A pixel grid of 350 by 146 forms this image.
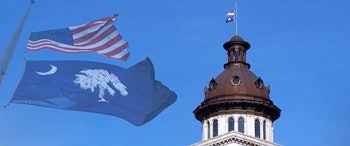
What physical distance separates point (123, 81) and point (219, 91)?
4962 centimetres

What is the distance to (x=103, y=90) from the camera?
35875mm

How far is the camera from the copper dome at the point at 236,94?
276 feet

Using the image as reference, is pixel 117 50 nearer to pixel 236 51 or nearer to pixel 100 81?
pixel 100 81

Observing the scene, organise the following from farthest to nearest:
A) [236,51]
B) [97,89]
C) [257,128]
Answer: [236,51], [257,128], [97,89]

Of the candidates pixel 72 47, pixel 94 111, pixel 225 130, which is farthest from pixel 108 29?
pixel 225 130

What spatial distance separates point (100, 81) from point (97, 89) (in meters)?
0.48

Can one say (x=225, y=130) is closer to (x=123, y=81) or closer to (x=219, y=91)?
(x=219, y=91)

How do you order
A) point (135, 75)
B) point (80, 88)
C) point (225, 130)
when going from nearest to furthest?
point (80, 88)
point (135, 75)
point (225, 130)

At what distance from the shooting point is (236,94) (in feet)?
278

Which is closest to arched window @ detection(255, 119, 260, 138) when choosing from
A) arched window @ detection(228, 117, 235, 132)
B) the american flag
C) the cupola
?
the cupola

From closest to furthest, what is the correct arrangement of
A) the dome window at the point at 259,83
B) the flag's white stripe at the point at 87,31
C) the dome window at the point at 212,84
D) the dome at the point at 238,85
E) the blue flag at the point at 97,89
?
the blue flag at the point at 97,89 → the flag's white stripe at the point at 87,31 → the dome at the point at 238,85 → the dome window at the point at 259,83 → the dome window at the point at 212,84

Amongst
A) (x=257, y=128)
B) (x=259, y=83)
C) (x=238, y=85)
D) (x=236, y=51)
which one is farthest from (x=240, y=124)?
(x=236, y=51)

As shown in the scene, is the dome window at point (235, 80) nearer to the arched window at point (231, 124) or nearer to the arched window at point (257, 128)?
the arched window at point (231, 124)

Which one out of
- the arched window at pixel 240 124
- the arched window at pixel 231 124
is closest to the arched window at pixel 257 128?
the arched window at pixel 240 124
